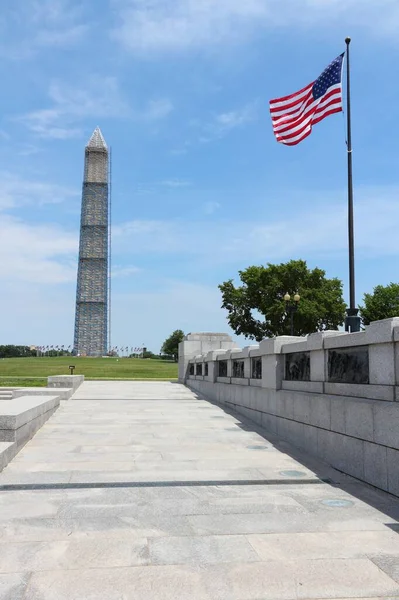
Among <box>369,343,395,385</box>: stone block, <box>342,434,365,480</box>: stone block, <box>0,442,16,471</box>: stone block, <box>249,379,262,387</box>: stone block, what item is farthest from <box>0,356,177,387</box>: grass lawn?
<box>369,343,395,385</box>: stone block

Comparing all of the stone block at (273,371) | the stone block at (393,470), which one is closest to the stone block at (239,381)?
the stone block at (273,371)

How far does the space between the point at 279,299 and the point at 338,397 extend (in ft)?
157

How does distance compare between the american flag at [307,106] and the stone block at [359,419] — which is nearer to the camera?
the stone block at [359,419]

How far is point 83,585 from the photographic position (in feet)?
12.9

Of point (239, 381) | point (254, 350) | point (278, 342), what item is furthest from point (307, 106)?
point (239, 381)

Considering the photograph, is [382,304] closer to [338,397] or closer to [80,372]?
[80,372]

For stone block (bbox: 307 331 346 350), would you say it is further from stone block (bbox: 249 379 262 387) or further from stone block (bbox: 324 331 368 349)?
stone block (bbox: 249 379 262 387)

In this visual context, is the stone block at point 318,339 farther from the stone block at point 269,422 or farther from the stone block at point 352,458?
the stone block at point 269,422

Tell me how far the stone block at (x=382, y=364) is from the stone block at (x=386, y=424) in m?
0.38

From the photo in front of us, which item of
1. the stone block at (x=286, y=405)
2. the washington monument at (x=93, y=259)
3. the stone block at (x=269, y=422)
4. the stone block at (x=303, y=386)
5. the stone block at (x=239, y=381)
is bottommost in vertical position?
the stone block at (x=269, y=422)

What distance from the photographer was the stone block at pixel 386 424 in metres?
6.54

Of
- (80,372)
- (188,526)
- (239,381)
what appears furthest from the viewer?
(80,372)

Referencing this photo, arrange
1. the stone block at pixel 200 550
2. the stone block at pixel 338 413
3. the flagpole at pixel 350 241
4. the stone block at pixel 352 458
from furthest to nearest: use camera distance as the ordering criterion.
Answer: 1. the flagpole at pixel 350 241
2. the stone block at pixel 338 413
3. the stone block at pixel 352 458
4. the stone block at pixel 200 550

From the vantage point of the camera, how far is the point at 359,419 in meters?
7.50
